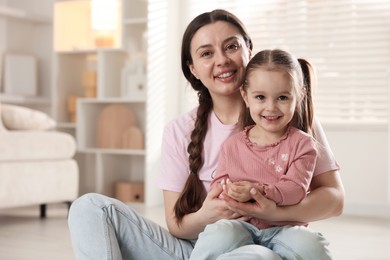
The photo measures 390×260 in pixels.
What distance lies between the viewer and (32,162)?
3168mm

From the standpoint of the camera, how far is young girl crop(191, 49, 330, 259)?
51.9 inches

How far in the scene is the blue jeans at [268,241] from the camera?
129 cm

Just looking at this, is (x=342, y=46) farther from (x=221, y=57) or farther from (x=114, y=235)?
(x=114, y=235)

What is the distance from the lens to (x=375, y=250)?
246 centimetres

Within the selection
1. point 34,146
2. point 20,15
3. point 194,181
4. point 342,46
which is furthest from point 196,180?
point 20,15

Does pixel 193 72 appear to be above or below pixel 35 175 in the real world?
above

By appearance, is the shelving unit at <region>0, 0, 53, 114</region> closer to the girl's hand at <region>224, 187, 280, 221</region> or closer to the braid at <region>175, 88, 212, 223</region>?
the braid at <region>175, 88, 212, 223</region>

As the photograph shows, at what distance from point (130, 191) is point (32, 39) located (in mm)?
1481

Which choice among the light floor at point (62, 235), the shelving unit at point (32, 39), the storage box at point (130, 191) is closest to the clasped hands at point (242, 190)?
the light floor at point (62, 235)

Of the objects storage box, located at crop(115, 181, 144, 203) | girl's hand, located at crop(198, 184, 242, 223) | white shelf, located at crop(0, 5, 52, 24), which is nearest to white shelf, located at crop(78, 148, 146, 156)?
storage box, located at crop(115, 181, 144, 203)

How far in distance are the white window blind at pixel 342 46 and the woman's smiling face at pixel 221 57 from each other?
214 centimetres

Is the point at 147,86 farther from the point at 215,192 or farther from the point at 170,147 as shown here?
the point at 215,192

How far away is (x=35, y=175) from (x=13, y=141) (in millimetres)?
226

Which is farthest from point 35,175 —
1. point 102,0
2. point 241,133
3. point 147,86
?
point 241,133
